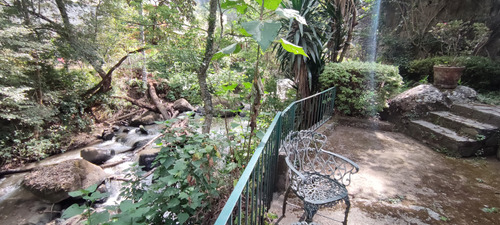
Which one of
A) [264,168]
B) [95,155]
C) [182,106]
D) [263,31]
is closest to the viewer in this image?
[263,31]

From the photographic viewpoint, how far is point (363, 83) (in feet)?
14.3

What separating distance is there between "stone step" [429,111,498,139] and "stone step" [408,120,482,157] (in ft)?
0.31

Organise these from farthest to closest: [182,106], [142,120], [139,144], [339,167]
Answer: [182,106]
[142,120]
[139,144]
[339,167]

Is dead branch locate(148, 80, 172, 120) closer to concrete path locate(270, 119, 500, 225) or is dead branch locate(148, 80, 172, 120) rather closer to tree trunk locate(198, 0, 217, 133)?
tree trunk locate(198, 0, 217, 133)

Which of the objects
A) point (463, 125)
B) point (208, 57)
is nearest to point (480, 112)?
point (463, 125)

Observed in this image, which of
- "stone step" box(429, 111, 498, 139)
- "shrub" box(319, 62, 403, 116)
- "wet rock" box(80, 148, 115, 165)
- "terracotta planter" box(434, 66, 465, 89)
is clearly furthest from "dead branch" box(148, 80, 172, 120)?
"terracotta planter" box(434, 66, 465, 89)

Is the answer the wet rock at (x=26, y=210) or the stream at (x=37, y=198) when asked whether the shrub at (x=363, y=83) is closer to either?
the stream at (x=37, y=198)

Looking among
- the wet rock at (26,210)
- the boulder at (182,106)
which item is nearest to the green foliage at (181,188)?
the wet rock at (26,210)

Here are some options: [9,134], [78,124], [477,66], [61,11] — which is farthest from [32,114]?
[477,66]

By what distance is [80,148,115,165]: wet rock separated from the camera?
16.4ft

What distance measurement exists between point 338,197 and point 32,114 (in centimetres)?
668

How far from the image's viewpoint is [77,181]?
3861 mm

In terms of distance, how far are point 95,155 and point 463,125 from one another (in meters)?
7.72

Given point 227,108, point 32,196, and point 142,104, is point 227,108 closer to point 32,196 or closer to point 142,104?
point 32,196
